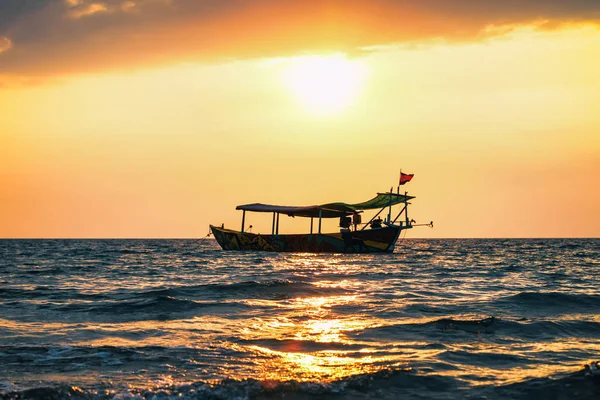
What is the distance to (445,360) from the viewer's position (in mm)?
11969

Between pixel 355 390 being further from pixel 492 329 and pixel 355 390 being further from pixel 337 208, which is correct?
pixel 337 208

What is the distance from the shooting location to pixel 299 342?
1372 centimetres

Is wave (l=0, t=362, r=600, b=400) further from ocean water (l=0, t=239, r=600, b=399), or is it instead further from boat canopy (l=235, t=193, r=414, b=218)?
boat canopy (l=235, t=193, r=414, b=218)

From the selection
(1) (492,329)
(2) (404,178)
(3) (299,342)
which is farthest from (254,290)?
(2) (404,178)

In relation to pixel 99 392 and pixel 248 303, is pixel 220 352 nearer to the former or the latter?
pixel 99 392

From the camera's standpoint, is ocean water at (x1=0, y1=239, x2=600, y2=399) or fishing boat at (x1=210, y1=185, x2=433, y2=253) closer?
ocean water at (x1=0, y1=239, x2=600, y2=399)

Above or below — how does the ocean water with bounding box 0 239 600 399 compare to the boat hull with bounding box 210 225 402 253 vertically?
below

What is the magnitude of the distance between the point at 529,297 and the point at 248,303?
9.57 m

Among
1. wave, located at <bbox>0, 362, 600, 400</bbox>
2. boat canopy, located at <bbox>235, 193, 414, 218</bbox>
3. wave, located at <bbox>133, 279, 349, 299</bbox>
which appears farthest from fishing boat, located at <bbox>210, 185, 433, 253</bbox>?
wave, located at <bbox>0, 362, 600, 400</bbox>


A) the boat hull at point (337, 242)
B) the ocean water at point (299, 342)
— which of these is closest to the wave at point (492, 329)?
the ocean water at point (299, 342)

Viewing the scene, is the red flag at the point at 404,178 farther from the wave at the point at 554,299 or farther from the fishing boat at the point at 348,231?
the wave at the point at 554,299

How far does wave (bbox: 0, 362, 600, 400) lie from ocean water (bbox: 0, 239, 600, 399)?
3 cm

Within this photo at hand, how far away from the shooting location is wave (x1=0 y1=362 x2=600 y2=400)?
9.63 m

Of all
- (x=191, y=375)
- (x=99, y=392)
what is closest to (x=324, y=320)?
(x=191, y=375)
